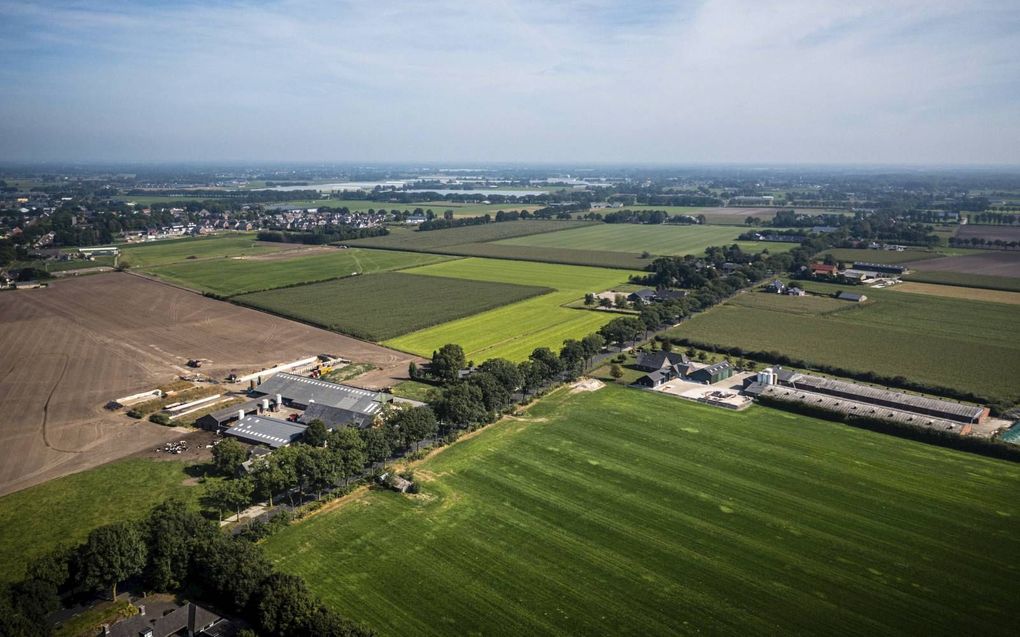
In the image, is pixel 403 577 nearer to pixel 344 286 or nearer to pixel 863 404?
pixel 863 404

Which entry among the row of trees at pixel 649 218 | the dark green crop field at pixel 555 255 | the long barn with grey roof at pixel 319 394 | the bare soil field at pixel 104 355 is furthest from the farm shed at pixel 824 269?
the long barn with grey roof at pixel 319 394

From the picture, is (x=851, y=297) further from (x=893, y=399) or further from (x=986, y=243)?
(x=986, y=243)

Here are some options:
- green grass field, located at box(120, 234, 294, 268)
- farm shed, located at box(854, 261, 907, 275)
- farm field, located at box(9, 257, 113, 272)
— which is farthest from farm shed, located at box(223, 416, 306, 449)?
farm shed, located at box(854, 261, 907, 275)

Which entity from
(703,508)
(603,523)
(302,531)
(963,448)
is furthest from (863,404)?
(302,531)

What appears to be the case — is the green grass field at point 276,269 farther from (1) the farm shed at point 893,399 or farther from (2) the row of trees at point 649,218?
(2) the row of trees at point 649,218

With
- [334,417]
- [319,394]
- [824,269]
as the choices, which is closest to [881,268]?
[824,269]

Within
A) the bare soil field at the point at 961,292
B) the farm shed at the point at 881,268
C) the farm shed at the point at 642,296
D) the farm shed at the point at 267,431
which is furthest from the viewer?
the farm shed at the point at 881,268

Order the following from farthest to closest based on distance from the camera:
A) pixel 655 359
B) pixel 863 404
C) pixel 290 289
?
pixel 290 289, pixel 655 359, pixel 863 404
